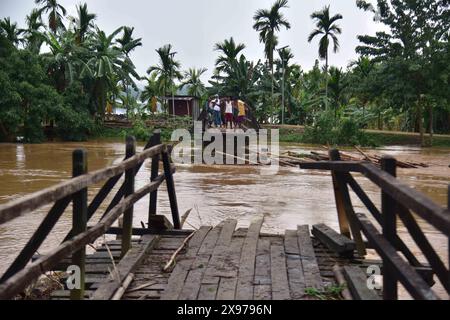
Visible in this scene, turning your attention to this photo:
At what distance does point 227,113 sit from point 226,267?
17.5 metres

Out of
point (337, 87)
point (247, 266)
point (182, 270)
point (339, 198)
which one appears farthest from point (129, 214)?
point (337, 87)

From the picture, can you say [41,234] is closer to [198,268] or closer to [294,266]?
[198,268]

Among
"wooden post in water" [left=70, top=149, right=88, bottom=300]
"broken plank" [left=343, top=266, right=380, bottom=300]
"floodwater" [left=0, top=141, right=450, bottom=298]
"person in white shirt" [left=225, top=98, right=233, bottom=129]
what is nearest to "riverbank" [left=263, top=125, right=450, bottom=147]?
"floodwater" [left=0, top=141, right=450, bottom=298]

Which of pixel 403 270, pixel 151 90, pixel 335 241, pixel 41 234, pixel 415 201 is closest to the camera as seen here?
pixel 415 201

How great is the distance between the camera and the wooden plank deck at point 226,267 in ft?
11.3

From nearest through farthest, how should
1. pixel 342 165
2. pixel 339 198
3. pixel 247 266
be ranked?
pixel 247 266 < pixel 342 165 < pixel 339 198

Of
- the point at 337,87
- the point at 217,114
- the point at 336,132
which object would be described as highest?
the point at 337,87

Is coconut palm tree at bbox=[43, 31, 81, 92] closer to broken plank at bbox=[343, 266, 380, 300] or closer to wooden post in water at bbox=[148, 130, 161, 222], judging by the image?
wooden post in water at bbox=[148, 130, 161, 222]

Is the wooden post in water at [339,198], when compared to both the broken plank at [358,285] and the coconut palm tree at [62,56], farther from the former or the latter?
the coconut palm tree at [62,56]

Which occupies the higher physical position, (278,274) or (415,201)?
(415,201)

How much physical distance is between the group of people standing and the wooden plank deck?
16066mm

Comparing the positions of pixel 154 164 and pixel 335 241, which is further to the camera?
pixel 154 164

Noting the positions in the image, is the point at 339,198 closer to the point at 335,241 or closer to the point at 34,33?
the point at 335,241

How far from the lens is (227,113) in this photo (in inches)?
836
